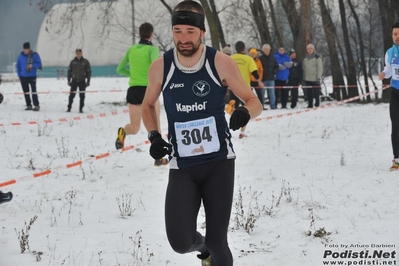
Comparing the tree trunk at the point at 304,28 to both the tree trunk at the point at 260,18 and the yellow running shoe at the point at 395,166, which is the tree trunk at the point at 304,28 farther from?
the yellow running shoe at the point at 395,166

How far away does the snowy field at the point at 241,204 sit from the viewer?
4.80 metres

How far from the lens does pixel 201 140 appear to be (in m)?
3.84

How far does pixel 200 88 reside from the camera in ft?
12.5

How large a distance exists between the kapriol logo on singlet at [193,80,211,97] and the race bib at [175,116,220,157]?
175 millimetres

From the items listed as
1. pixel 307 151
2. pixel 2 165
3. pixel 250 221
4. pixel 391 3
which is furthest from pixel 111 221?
pixel 391 3

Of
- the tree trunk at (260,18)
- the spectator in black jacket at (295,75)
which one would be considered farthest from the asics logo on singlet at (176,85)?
the tree trunk at (260,18)

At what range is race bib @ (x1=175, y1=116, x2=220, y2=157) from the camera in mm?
3834

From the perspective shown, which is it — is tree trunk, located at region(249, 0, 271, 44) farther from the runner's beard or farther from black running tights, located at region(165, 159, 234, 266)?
black running tights, located at region(165, 159, 234, 266)

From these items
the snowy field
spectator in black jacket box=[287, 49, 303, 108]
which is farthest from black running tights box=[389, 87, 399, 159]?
spectator in black jacket box=[287, 49, 303, 108]

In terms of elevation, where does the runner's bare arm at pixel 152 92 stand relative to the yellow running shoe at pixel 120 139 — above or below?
above

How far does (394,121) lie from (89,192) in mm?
3847

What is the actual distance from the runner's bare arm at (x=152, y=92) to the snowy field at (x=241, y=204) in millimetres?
1083

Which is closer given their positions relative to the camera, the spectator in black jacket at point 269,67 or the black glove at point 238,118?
the black glove at point 238,118

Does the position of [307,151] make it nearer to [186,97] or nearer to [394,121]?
[394,121]
